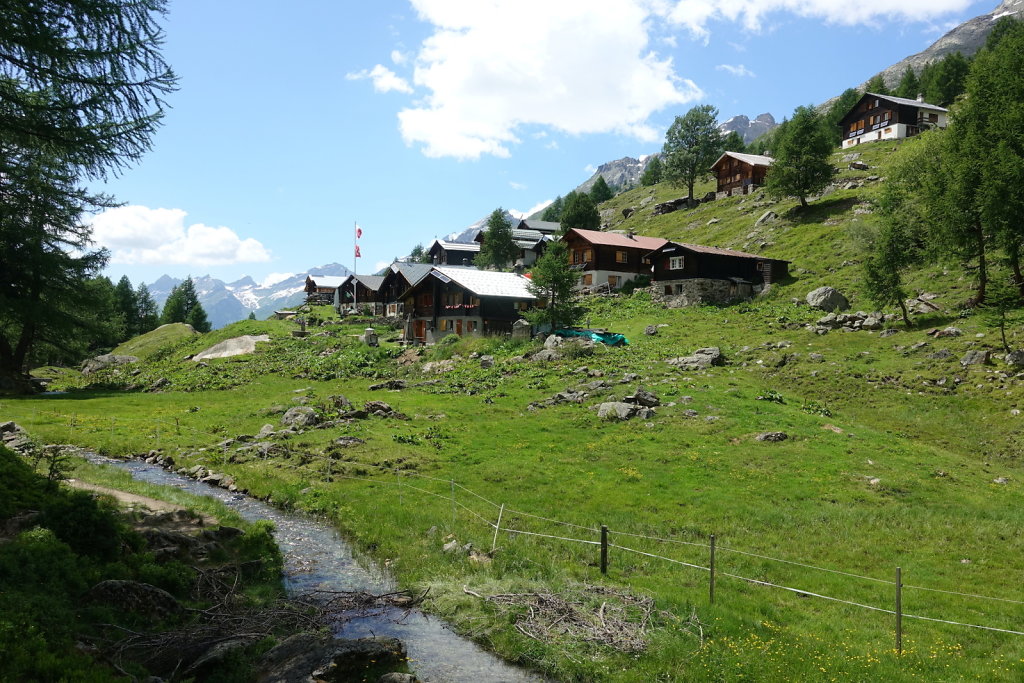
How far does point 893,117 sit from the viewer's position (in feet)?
357

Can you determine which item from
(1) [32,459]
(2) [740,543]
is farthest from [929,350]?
(1) [32,459]

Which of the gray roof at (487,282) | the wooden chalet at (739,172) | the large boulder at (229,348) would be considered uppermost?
the wooden chalet at (739,172)

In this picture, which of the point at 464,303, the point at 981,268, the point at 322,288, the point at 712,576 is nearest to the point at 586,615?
the point at 712,576

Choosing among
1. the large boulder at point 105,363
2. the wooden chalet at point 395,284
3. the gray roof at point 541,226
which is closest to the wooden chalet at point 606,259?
the wooden chalet at point 395,284

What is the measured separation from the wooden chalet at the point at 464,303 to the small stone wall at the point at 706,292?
17583 millimetres

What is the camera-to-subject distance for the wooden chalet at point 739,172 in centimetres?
11031

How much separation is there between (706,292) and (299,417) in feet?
158

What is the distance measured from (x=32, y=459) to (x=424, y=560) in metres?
17.8

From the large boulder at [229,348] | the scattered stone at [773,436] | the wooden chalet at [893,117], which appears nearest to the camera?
the scattered stone at [773,436]

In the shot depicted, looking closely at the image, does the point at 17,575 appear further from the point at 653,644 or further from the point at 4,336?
the point at 4,336

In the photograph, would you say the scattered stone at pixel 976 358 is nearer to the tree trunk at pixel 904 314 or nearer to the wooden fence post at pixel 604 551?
the tree trunk at pixel 904 314

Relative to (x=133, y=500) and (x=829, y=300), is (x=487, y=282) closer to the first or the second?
(x=829, y=300)

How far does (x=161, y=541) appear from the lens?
16.8 meters

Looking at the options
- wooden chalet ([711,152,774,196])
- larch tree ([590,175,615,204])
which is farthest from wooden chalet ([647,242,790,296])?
larch tree ([590,175,615,204])
